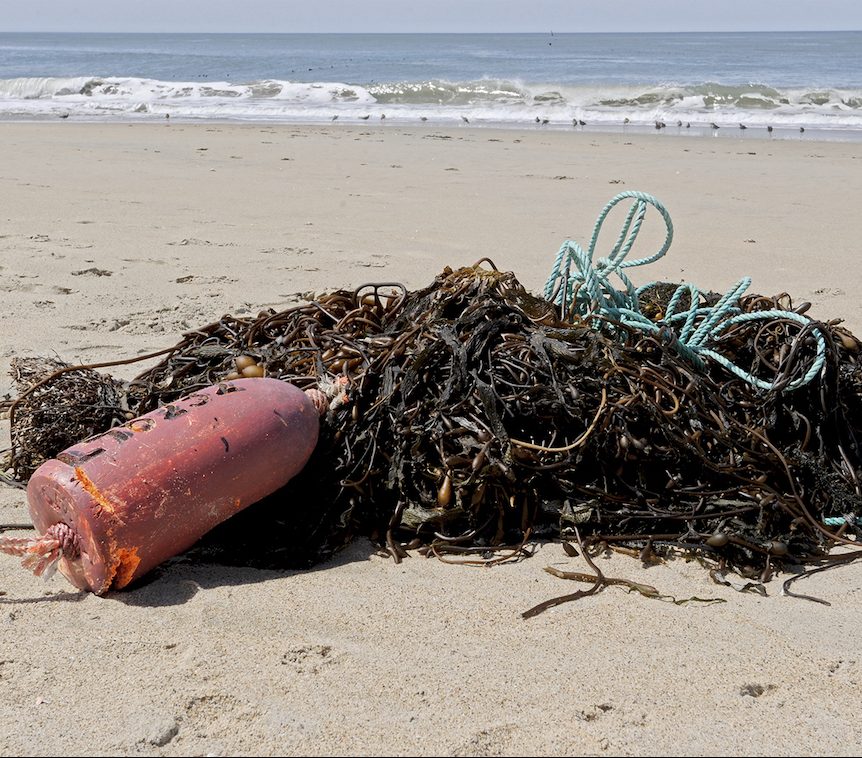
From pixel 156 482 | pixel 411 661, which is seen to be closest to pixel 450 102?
pixel 156 482

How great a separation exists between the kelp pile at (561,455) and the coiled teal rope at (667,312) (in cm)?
5

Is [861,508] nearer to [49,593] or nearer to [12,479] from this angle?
[49,593]

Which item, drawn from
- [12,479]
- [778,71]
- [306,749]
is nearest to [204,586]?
[306,749]

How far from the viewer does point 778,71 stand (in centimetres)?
2911

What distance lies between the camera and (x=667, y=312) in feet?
11.0

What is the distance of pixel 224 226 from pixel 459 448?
495 centimetres

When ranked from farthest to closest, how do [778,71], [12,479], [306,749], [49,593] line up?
1. [778,71]
2. [12,479]
3. [49,593]
4. [306,749]

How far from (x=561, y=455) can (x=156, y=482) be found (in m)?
1.11

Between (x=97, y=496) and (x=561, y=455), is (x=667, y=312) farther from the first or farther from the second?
→ (x=97, y=496)

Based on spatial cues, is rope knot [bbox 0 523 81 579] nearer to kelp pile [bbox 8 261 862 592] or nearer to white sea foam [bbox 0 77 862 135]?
kelp pile [bbox 8 261 862 592]

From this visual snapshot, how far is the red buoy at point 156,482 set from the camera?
2.30 meters

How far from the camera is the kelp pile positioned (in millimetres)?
2662

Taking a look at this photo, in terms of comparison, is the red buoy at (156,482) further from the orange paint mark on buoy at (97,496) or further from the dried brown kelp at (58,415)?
the dried brown kelp at (58,415)

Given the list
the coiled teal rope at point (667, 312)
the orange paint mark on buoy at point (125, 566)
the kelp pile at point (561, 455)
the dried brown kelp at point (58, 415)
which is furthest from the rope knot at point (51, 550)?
the coiled teal rope at point (667, 312)
